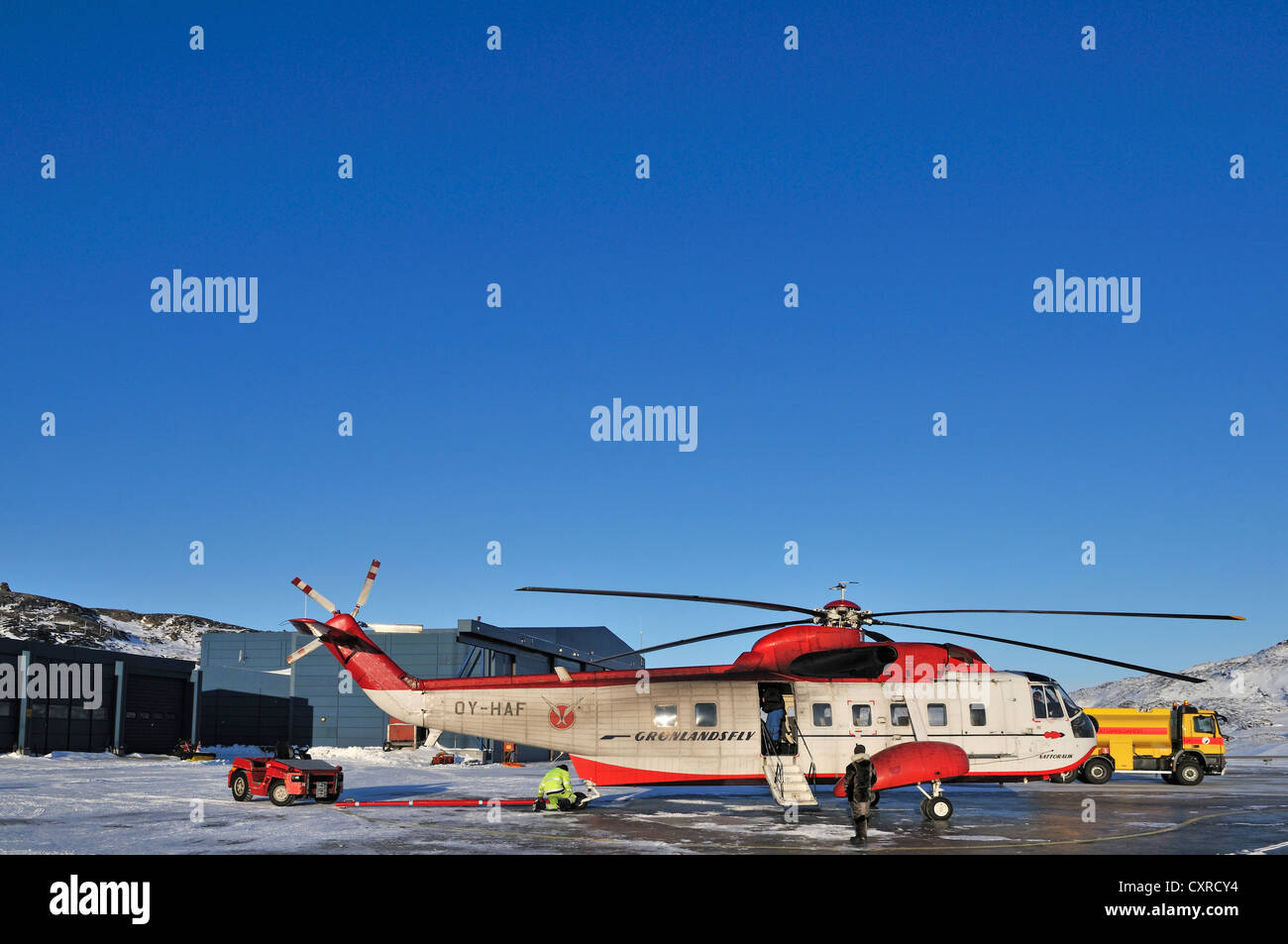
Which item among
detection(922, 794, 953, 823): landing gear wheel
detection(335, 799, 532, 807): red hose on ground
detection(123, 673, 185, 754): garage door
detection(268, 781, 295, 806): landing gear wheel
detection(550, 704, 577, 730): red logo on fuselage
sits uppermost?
detection(550, 704, 577, 730): red logo on fuselage

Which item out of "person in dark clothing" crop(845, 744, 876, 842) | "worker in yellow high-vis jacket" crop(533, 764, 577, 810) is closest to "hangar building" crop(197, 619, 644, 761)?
"worker in yellow high-vis jacket" crop(533, 764, 577, 810)

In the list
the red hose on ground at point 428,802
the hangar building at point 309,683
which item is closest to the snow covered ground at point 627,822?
the red hose on ground at point 428,802

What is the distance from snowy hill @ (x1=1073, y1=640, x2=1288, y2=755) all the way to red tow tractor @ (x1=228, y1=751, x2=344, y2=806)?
287ft

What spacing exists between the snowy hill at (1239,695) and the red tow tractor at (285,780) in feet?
287

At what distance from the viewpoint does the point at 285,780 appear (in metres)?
24.4

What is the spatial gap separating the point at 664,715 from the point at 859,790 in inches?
261

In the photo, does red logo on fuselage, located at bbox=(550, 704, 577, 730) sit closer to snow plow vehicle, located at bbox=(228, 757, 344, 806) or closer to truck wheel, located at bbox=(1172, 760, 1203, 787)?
snow plow vehicle, located at bbox=(228, 757, 344, 806)

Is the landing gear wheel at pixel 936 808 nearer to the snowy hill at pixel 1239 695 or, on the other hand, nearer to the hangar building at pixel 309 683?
the hangar building at pixel 309 683

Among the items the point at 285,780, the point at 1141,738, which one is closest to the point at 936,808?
the point at 285,780

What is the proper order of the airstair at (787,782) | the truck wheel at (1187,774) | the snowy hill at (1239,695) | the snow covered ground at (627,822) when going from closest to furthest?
the snow covered ground at (627,822), the airstair at (787,782), the truck wheel at (1187,774), the snowy hill at (1239,695)

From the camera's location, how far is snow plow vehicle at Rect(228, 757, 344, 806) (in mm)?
24344

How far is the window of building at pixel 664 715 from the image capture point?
23641 mm

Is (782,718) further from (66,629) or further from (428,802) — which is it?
(66,629)
